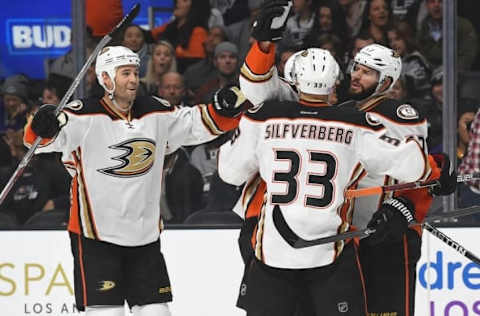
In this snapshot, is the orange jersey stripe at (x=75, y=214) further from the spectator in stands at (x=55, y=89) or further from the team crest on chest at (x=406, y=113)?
the spectator in stands at (x=55, y=89)

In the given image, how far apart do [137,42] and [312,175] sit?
2381mm

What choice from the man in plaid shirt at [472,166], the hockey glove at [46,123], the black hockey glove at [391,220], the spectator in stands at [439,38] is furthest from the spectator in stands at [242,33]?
the black hockey glove at [391,220]

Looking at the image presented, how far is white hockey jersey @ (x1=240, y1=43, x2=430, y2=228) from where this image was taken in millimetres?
4078

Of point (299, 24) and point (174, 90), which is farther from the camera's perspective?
point (299, 24)

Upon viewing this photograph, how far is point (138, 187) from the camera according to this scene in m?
4.57

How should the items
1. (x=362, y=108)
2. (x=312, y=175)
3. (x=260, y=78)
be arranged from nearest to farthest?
(x=312, y=175)
(x=260, y=78)
(x=362, y=108)

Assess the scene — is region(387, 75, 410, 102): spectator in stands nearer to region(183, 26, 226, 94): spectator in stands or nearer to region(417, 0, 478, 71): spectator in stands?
region(417, 0, 478, 71): spectator in stands

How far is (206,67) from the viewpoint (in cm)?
600

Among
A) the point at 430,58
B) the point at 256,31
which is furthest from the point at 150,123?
the point at 430,58

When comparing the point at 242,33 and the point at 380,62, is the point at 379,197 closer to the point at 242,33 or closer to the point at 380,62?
the point at 380,62

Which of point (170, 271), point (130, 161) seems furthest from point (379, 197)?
point (170, 271)

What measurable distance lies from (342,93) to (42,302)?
1.56 meters

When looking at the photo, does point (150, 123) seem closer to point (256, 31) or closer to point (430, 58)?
point (256, 31)

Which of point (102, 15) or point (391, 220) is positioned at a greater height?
point (102, 15)
